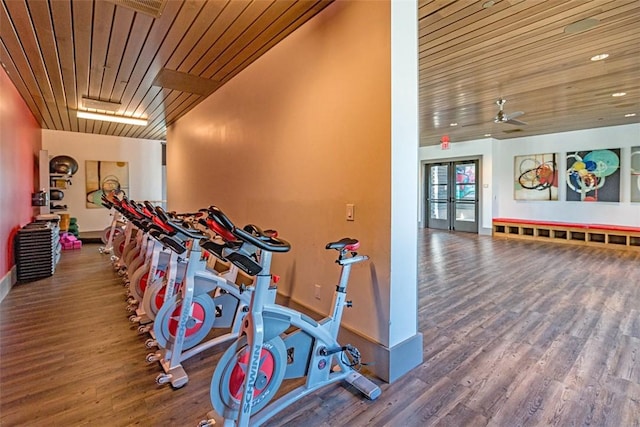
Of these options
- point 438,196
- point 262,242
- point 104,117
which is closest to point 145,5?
point 262,242

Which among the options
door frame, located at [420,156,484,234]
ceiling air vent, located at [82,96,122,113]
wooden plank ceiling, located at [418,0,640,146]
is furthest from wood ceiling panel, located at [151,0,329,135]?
door frame, located at [420,156,484,234]

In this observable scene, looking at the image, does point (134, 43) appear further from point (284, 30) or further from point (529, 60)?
point (529, 60)

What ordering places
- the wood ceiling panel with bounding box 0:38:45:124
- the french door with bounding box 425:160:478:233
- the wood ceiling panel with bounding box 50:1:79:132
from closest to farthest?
the wood ceiling panel with bounding box 50:1:79:132
the wood ceiling panel with bounding box 0:38:45:124
the french door with bounding box 425:160:478:233

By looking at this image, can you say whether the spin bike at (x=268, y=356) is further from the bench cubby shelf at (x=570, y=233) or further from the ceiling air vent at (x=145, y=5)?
the bench cubby shelf at (x=570, y=233)

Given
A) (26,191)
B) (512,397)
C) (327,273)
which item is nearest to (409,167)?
(327,273)

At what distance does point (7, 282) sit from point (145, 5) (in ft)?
12.8

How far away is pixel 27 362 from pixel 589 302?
548cm

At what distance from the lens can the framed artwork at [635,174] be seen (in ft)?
23.5

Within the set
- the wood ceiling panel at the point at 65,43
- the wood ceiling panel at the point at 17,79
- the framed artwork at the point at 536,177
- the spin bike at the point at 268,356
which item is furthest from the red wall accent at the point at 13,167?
the framed artwork at the point at 536,177

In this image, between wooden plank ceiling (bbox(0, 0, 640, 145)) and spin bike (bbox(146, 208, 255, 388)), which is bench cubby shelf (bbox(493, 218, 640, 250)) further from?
spin bike (bbox(146, 208, 255, 388))

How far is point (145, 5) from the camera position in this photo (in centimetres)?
248

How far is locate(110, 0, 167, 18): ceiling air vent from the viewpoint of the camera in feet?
7.97

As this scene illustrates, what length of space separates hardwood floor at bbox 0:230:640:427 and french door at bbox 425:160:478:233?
18.5ft

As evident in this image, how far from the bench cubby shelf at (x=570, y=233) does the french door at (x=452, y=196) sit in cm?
93
